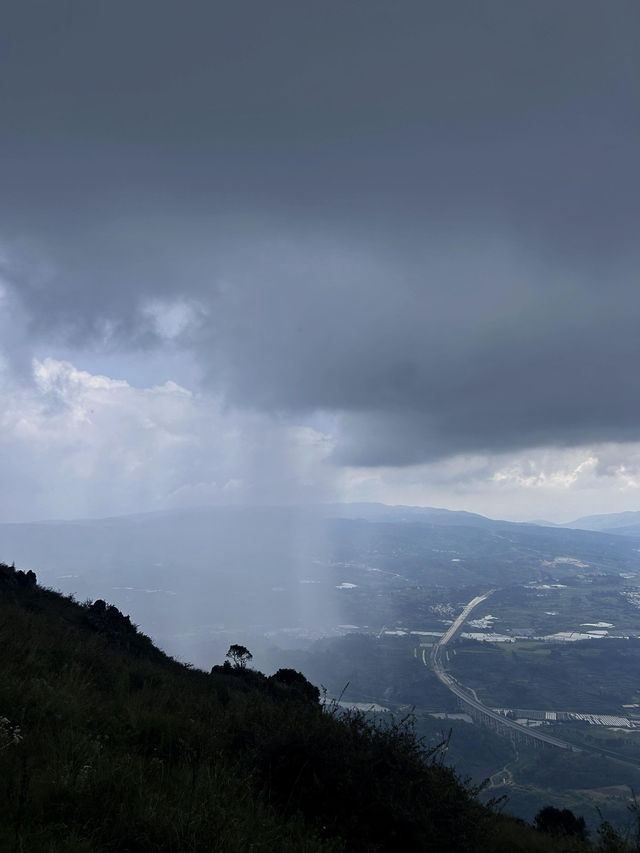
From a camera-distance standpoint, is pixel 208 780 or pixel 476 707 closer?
pixel 208 780

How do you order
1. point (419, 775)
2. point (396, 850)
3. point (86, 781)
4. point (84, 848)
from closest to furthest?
point (84, 848) < point (86, 781) < point (396, 850) < point (419, 775)

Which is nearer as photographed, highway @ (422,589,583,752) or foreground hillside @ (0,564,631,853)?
foreground hillside @ (0,564,631,853)

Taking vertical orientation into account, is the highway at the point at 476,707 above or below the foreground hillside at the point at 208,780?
below

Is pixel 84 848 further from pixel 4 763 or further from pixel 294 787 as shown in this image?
pixel 294 787

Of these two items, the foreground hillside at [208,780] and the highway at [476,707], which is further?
the highway at [476,707]

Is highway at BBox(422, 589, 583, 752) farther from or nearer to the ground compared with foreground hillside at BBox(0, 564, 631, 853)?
nearer to the ground

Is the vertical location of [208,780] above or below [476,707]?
above

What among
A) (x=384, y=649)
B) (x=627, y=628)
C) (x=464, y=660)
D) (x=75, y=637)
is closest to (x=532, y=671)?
(x=464, y=660)

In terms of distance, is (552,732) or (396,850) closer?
(396,850)
